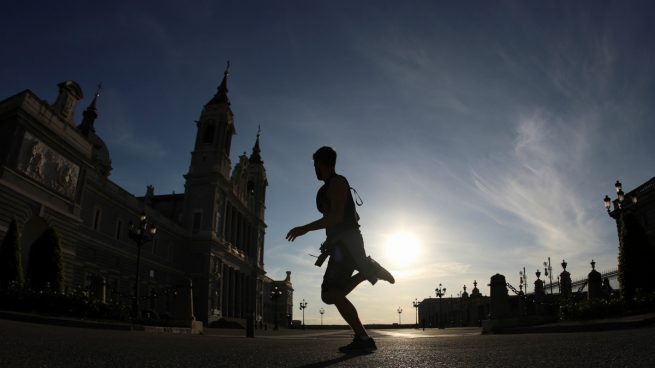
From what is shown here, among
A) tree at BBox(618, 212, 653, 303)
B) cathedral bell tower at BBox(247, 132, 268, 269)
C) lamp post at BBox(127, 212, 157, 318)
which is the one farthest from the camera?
cathedral bell tower at BBox(247, 132, 268, 269)

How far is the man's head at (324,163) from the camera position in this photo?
463 cm

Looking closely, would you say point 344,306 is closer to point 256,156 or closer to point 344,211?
point 344,211

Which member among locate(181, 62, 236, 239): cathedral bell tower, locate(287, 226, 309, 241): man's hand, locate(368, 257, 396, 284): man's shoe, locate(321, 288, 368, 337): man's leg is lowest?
locate(321, 288, 368, 337): man's leg

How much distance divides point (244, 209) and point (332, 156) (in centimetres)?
5212

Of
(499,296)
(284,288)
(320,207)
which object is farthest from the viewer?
(284,288)

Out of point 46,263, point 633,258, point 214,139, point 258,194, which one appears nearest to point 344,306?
point 633,258

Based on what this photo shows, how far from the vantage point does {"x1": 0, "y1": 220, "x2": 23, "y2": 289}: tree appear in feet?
52.9

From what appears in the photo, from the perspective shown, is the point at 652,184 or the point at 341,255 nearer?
the point at 341,255

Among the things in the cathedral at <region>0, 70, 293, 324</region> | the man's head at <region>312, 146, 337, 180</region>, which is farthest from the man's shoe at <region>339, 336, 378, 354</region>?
the cathedral at <region>0, 70, 293, 324</region>

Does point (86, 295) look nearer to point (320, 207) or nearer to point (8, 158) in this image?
point (8, 158)

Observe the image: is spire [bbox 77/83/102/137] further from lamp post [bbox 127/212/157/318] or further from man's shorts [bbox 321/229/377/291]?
man's shorts [bbox 321/229/377/291]

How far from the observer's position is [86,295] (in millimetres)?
14664

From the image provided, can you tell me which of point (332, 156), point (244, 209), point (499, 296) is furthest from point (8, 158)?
point (244, 209)

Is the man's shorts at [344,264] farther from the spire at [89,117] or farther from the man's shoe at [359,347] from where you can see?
the spire at [89,117]
